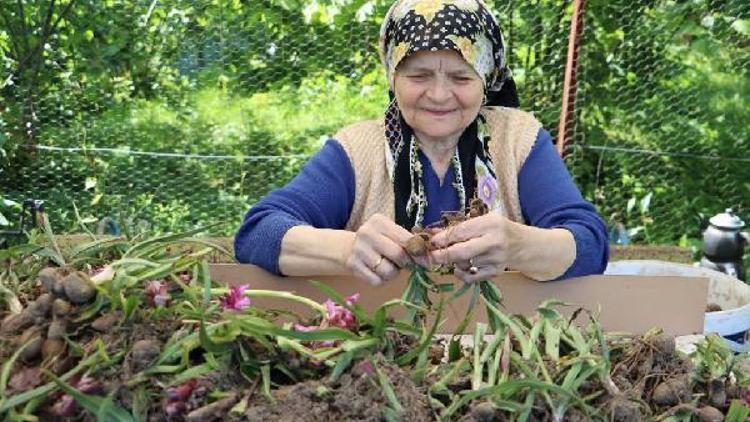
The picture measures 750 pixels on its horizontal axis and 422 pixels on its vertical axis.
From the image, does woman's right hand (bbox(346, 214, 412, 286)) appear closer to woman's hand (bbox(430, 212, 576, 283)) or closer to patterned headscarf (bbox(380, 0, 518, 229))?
woman's hand (bbox(430, 212, 576, 283))

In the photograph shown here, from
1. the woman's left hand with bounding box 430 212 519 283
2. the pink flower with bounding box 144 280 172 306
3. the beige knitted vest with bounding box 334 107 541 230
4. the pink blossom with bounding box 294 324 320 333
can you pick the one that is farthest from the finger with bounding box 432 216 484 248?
the beige knitted vest with bounding box 334 107 541 230

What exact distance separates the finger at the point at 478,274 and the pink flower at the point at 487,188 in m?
0.55

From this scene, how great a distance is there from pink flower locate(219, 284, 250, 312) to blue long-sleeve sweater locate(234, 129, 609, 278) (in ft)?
1.51

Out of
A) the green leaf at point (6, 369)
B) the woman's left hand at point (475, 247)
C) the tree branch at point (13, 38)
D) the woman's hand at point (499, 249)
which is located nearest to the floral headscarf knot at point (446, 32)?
the woman's hand at point (499, 249)

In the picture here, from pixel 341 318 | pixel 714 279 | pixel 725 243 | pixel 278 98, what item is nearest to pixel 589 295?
pixel 341 318

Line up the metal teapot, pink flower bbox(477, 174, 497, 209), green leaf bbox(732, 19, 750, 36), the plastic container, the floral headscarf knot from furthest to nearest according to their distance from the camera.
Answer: green leaf bbox(732, 19, 750, 36), the metal teapot, the plastic container, pink flower bbox(477, 174, 497, 209), the floral headscarf knot

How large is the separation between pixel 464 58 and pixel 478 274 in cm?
63

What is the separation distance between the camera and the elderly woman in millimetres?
1565

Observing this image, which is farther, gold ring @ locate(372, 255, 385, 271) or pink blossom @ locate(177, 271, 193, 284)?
Answer: gold ring @ locate(372, 255, 385, 271)

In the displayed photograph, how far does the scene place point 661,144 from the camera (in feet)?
13.0

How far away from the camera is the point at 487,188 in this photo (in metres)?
1.82

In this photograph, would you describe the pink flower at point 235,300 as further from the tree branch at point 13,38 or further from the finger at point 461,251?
the tree branch at point 13,38

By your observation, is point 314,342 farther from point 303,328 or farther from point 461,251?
point 461,251

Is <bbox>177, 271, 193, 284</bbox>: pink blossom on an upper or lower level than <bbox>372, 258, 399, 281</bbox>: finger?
upper
